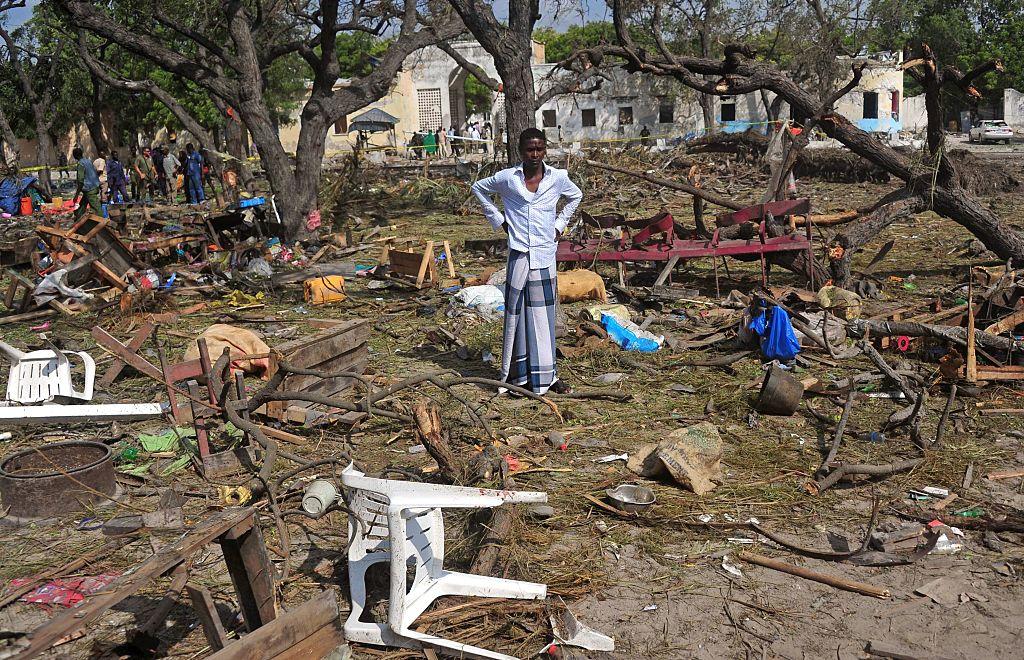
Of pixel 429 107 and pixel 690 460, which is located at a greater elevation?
pixel 429 107

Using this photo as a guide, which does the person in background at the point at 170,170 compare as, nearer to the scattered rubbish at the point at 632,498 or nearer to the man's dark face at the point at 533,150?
the man's dark face at the point at 533,150

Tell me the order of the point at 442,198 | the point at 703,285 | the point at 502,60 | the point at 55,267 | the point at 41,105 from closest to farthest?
the point at 703,285 → the point at 55,267 → the point at 502,60 → the point at 442,198 → the point at 41,105

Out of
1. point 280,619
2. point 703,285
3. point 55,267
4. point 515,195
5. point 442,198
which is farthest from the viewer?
point 442,198

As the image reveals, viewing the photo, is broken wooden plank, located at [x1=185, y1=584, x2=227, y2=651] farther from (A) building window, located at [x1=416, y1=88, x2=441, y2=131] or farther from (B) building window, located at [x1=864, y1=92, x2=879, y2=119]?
(A) building window, located at [x1=416, y1=88, x2=441, y2=131]

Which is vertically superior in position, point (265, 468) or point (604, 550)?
point (265, 468)

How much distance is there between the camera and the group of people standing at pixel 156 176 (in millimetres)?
22375

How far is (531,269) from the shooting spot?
6.59 meters

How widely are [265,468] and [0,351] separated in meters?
2.75

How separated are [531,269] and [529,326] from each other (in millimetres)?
424

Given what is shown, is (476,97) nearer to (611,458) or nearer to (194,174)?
(194,174)

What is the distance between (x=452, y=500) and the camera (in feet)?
11.3

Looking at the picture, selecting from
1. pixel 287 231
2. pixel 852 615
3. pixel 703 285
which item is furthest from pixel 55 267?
pixel 852 615

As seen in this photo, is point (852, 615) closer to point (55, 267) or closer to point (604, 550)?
point (604, 550)

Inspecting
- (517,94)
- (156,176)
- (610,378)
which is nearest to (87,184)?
(517,94)
